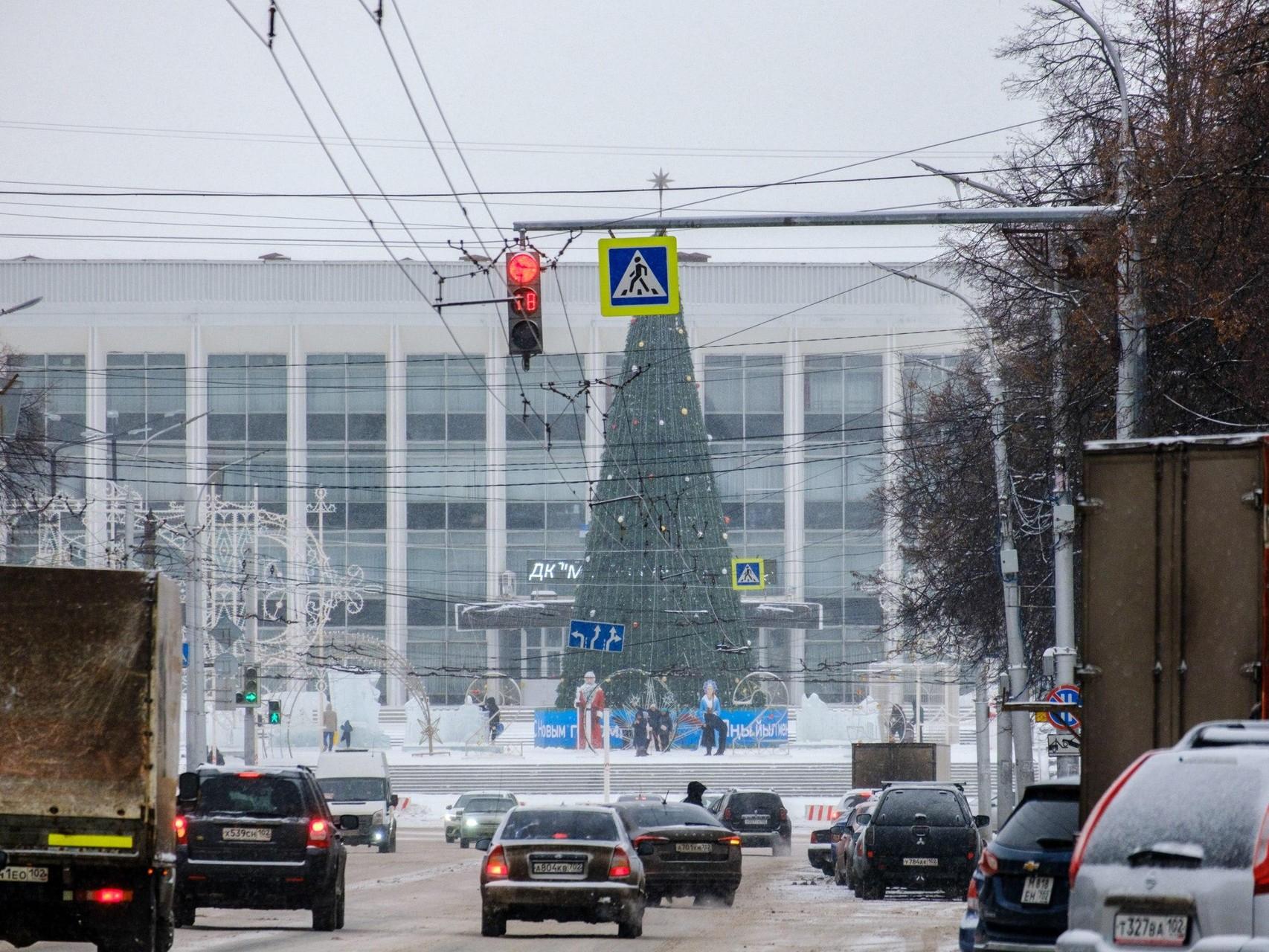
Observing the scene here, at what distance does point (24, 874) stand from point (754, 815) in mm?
31338

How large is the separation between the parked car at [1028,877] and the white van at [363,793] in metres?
31.2

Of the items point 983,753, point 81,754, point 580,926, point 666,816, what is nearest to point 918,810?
point 666,816

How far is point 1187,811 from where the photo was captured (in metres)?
8.32

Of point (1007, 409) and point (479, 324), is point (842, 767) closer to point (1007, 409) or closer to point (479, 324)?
point (479, 324)

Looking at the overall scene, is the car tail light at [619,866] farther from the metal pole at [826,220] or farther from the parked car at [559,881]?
the metal pole at [826,220]

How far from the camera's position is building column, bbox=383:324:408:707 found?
93.2 metres

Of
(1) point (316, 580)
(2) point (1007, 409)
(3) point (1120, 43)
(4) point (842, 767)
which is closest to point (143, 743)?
(3) point (1120, 43)

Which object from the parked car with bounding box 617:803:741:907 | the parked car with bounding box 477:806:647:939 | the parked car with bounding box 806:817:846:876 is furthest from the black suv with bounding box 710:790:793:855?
the parked car with bounding box 477:806:647:939

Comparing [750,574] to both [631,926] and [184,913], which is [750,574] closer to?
[184,913]

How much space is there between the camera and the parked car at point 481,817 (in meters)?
46.1

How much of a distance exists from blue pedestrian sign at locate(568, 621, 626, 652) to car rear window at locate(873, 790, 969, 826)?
Answer: 23.7 metres

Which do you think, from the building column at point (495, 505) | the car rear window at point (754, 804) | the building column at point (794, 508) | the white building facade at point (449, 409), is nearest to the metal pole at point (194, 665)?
the car rear window at point (754, 804)

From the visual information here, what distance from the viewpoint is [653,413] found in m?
56.8

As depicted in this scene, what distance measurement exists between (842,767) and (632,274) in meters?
52.4
